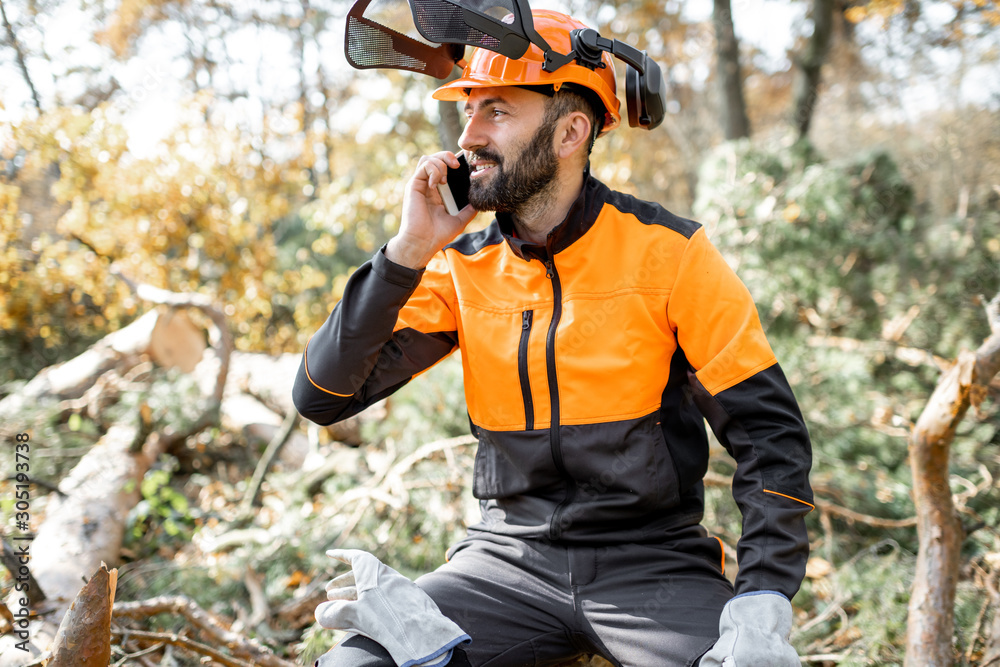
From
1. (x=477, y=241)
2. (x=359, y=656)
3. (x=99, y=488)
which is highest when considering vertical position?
(x=477, y=241)

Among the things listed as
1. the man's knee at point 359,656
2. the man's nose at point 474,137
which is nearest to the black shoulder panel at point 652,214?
the man's nose at point 474,137

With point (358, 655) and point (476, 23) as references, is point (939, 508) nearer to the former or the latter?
point (358, 655)

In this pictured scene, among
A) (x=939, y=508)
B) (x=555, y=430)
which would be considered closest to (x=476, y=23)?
(x=555, y=430)

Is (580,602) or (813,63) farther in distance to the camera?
(813,63)

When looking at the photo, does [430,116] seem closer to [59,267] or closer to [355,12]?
[59,267]

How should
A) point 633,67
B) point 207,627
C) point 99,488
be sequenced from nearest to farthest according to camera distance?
point 633,67
point 207,627
point 99,488

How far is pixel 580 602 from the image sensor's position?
1.86m

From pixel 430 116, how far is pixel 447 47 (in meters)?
6.31

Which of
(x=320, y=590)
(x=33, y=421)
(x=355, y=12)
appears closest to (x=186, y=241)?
(x=33, y=421)

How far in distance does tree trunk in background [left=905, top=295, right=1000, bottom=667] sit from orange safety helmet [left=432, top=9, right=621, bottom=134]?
1.70m

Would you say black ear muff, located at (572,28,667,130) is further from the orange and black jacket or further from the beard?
the orange and black jacket

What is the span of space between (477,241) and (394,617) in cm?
123

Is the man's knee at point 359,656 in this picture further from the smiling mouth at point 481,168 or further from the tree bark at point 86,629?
the smiling mouth at point 481,168

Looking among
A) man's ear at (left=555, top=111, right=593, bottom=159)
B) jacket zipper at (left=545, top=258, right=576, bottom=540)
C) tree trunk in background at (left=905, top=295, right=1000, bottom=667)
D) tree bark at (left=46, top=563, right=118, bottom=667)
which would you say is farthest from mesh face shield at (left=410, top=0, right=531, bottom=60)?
tree trunk in background at (left=905, top=295, right=1000, bottom=667)
